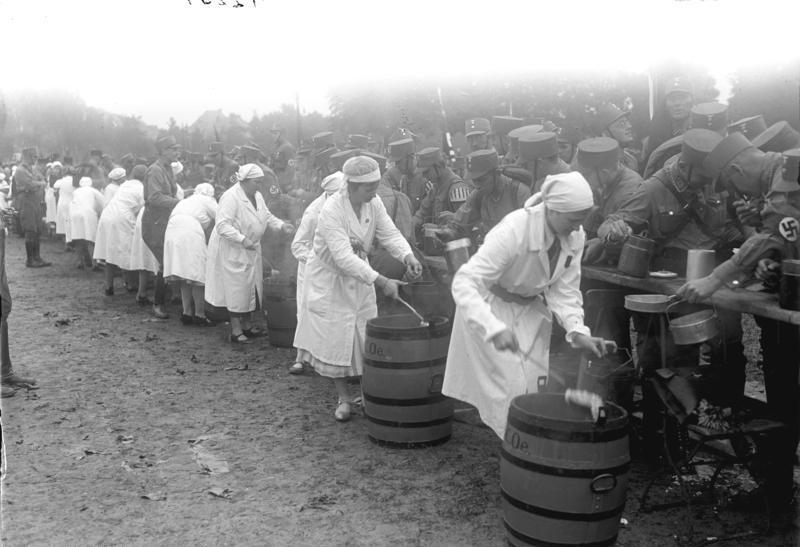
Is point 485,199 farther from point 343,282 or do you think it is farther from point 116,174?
point 116,174

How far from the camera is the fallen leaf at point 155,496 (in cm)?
473

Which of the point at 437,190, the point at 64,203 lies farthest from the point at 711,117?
the point at 64,203

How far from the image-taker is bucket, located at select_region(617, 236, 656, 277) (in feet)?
16.4

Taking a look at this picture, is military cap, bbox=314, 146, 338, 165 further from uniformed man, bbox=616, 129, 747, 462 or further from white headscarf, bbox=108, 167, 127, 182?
white headscarf, bbox=108, 167, 127, 182

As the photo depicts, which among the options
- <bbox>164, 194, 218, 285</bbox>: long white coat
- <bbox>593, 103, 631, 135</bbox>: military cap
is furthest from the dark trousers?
<bbox>164, 194, 218, 285</bbox>: long white coat

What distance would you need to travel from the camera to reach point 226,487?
16.2ft

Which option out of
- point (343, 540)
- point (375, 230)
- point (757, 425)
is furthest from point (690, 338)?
point (375, 230)

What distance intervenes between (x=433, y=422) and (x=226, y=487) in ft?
4.98

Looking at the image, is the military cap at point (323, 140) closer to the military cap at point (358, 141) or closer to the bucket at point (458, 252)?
the military cap at point (358, 141)

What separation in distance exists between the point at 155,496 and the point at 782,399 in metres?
3.75

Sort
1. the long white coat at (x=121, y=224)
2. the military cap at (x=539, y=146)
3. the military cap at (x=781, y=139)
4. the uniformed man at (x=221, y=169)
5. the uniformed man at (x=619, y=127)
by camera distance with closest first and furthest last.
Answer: the military cap at (x=781, y=139)
the military cap at (x=539, y=146)
the uniformed man at (x=619, y=127)
the long white coat at (x=121, y=224)
the uniformed man at (x=221, y=169)

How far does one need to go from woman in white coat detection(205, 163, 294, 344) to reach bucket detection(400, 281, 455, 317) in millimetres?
2793

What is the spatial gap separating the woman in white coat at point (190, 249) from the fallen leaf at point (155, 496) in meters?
5.27

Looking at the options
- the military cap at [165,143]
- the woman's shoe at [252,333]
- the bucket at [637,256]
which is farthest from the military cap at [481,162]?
the military cap at [165,143]
